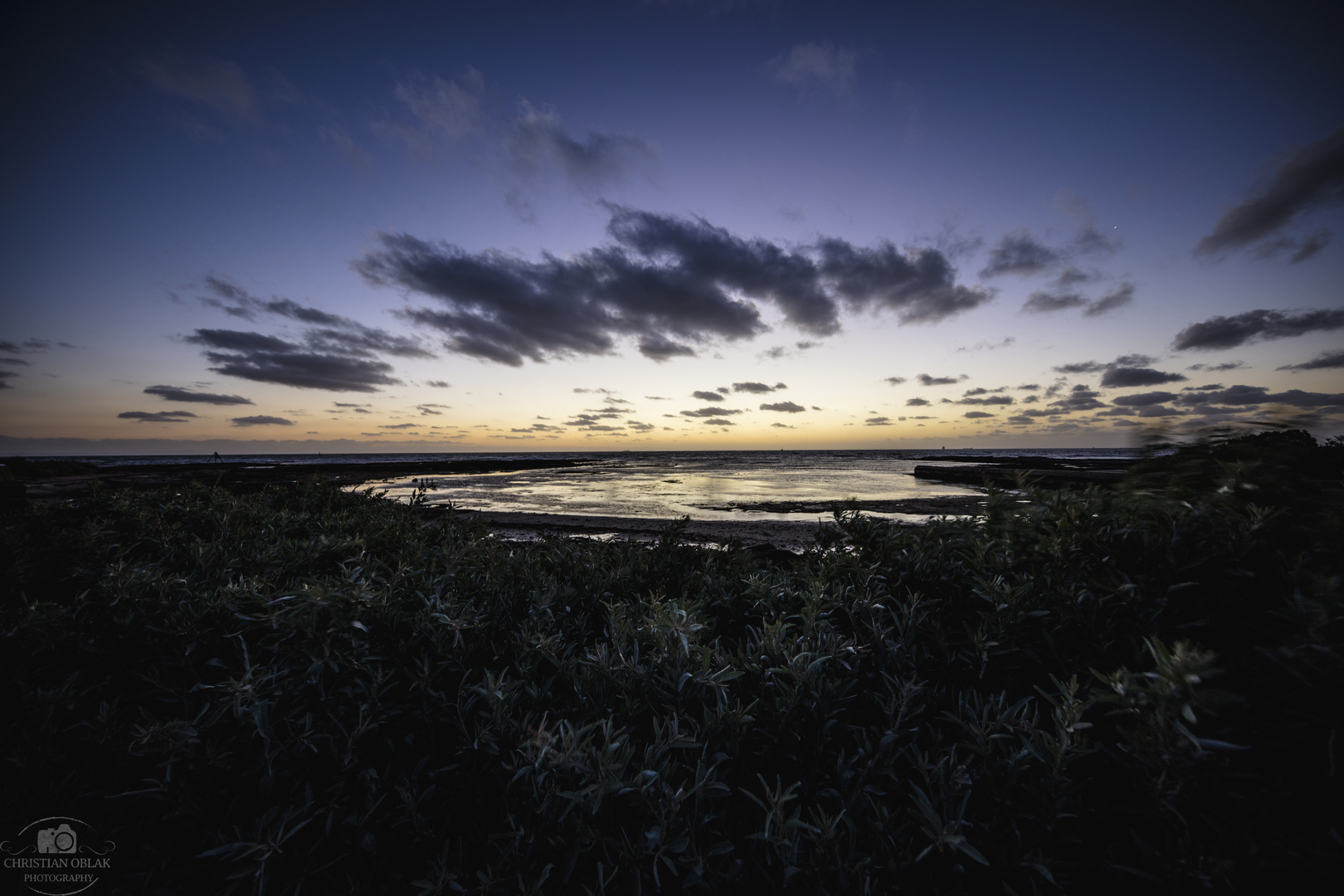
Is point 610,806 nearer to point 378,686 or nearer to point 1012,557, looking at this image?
point 378,686

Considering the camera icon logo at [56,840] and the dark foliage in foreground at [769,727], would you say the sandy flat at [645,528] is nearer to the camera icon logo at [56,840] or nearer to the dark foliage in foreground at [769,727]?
the dark foliage in foreground at [769,727]

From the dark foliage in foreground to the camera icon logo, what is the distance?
0.05m

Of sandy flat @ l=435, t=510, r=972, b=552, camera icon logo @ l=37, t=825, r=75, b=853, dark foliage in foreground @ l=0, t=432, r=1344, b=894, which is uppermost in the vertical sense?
dark foliage in foreground @ l=0, t=432, r=1344, b=894

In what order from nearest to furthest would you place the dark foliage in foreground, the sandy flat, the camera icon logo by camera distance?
the dark foliage in foreground
the camera icon logo
the sandy flat

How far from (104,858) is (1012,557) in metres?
3.68

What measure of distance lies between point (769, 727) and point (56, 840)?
8.26ft

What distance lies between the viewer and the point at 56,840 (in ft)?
5.42

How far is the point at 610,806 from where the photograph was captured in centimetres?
149

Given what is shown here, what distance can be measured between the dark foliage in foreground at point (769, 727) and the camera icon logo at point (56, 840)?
0.18ft

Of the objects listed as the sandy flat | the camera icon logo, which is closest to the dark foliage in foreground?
the camera icon logo

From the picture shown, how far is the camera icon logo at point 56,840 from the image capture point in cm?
161

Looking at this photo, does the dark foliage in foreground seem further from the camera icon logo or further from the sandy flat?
the sandy flat

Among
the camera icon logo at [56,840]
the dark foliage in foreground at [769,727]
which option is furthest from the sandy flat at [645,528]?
the camera icon logo at [56,840]

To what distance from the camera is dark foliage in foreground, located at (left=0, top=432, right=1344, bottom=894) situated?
1.34 metres
